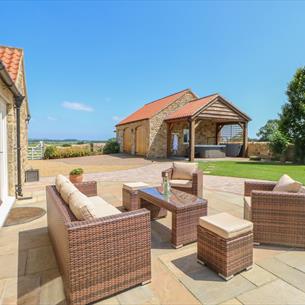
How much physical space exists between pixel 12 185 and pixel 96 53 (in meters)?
12.5

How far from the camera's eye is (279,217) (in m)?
3.09

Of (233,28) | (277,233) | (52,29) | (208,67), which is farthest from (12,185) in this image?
(208,67)

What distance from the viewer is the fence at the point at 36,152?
17844 mm

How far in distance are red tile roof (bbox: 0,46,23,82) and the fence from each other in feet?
42.9

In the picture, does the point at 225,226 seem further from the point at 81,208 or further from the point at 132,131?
the point at 132,131

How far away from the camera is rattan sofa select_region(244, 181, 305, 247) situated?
3025 mm

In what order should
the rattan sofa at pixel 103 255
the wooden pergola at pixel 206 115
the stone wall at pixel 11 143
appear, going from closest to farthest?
the rattan sofa at pixel 103 255
the stone wall at pixel 11 143
the wooden pergola at pixel 206 115

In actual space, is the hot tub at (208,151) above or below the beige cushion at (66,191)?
above

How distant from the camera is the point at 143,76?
21.6 metres

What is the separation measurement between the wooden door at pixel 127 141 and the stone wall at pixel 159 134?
4.26 meters

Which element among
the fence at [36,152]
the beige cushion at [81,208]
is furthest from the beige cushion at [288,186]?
the fence at [36,152]

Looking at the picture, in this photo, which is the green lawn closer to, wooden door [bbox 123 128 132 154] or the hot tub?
the hot tub

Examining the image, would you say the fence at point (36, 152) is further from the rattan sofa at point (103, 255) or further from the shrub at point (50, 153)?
the rattan sofa at point (103, 255)

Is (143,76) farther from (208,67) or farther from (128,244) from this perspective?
(128,244)
